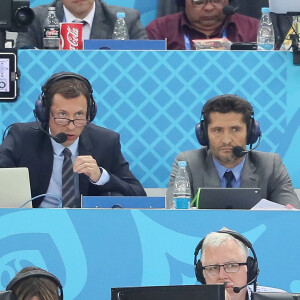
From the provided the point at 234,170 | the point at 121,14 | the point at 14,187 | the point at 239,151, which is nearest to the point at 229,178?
the point at 234,170

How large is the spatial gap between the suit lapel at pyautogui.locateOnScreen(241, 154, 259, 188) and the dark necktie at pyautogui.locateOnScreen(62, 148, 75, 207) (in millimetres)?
850

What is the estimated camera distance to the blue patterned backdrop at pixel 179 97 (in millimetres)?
7109

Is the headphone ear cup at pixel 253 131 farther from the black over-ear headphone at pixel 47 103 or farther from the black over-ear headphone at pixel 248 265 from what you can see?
the black over-ear headphone at pixel 248 265

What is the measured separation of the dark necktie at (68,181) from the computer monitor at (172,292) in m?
2.37

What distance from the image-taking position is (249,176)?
20.4 ft

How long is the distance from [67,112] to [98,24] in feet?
5.21

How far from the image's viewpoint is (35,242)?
213 inches

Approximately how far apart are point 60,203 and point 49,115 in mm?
510

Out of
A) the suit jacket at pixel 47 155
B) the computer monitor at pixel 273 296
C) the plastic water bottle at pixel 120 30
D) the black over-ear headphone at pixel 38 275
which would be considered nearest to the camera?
the computer monitor at pixel 273 296

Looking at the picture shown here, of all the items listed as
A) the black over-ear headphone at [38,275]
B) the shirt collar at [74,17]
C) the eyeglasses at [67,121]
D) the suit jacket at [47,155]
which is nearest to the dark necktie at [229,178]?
the suit jacket at [47,155]

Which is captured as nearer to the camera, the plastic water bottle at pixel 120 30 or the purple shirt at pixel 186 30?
the plastic water bottle at pixel 120 30

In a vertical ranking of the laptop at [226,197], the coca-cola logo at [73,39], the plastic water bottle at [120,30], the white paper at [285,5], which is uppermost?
the white paper at [285,5]

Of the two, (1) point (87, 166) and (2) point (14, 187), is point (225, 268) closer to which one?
(2) point (14, 187)

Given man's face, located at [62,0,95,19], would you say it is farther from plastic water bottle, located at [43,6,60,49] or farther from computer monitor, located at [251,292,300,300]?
computer monitor, located at [251,292,300,300]
